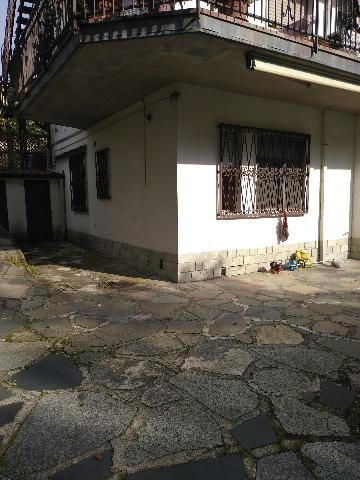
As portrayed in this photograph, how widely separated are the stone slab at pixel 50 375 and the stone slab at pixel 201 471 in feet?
4.04

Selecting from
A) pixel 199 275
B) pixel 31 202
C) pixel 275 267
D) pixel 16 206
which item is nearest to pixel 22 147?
pixel 31 202

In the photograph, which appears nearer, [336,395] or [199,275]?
[336,395]

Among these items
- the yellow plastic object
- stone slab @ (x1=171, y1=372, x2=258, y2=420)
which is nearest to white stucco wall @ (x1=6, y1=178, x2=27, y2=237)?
the yellow plastic object

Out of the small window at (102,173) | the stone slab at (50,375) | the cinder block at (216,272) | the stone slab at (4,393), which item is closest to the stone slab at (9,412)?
the stone slab at (4,393)

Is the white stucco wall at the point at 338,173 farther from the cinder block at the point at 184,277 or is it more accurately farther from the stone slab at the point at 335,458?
the stone slab at the point at 335,458

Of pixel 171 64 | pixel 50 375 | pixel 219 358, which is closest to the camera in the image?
pixel 50 375

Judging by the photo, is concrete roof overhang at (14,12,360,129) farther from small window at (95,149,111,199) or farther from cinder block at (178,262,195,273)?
cinder block at (178,262,195,273)

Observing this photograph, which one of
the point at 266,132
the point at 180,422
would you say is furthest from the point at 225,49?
the point at 180,422

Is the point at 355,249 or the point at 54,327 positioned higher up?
the point at 355,249

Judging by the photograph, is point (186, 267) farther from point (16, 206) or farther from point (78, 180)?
point (16, 206)

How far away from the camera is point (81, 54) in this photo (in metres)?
5.02

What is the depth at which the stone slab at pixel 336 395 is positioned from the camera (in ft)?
9.01

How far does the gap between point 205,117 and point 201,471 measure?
6027 mm

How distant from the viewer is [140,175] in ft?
25.5
